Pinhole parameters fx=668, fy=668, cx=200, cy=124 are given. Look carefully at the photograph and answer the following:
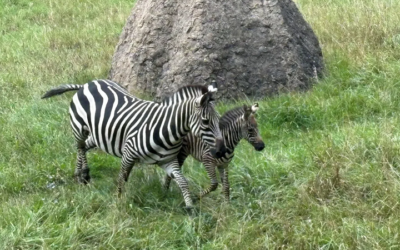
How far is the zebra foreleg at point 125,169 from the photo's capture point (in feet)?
20.5

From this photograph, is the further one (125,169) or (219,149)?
(125,169)

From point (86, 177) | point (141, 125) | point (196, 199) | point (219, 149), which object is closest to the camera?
point (219, 149)

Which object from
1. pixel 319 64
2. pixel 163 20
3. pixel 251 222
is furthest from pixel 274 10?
pixel 251 222

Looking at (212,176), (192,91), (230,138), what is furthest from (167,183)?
(192,91)

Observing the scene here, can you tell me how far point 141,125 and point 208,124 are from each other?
834 millimetres

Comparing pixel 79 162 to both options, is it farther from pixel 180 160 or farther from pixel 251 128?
pixel 251 128

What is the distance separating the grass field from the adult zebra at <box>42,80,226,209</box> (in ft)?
1.26

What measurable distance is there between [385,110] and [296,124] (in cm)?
103

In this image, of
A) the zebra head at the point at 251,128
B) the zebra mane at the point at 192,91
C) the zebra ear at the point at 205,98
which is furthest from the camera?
the zebra head at the point at 251,128

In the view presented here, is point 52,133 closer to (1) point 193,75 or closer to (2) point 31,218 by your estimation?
(1) point 193,75

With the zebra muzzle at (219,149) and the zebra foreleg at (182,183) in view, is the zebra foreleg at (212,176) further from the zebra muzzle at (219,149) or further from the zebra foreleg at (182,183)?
the zebra muzzle at (219,149)

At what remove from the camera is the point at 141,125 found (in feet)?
20.6

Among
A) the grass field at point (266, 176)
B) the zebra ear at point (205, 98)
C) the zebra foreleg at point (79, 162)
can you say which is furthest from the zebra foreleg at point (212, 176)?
the zebra foreleg at point (79, 162)

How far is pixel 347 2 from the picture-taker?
A: 40.9 feet
